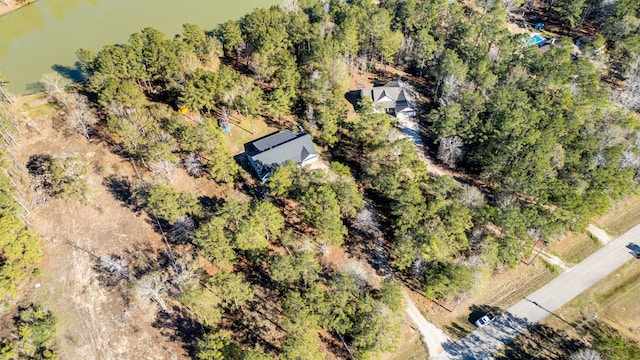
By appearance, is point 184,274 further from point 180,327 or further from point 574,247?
point 574,247

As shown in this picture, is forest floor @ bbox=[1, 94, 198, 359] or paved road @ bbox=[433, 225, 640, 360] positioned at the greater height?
forest floor @ bbox=[1, 94, 198, 359]

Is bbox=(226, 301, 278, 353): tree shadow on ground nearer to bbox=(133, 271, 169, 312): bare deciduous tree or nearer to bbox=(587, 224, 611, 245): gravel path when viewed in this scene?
bbox=(133, 271, 169, 312): bare deciduous tree

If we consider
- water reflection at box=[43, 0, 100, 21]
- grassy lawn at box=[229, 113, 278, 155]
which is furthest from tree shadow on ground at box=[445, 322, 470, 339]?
water reflection at box=[43, 0, 100, 21]

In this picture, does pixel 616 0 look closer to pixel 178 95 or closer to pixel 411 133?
pixel 411 133

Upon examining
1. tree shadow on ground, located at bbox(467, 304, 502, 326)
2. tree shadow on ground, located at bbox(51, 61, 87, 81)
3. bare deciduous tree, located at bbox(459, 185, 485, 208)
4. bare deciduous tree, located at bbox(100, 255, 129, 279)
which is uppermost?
tree shadow on ground, located at bbox(51, 61, 87, 81)

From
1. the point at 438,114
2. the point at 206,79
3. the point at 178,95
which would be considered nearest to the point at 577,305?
the point at 438,114

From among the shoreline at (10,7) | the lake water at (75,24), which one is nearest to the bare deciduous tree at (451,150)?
the lake water at (75,24)

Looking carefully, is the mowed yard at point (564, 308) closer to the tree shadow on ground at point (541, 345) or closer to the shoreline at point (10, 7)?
A: the tree shadow on ground at point (541, 345)
